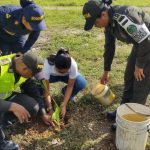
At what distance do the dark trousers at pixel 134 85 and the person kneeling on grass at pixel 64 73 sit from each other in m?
0.69

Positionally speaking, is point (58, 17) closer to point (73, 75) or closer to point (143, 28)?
point (73, 75)

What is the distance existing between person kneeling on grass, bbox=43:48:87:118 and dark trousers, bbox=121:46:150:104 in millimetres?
685

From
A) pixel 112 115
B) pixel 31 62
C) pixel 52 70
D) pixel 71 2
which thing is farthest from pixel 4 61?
pixel 71 2

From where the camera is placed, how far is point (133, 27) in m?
4.14

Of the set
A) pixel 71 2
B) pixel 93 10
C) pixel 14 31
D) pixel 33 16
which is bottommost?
pixel 71 2

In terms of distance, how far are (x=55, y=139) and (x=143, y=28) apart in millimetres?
1790

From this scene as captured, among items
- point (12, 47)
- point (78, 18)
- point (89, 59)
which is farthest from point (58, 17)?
point (12, 47)

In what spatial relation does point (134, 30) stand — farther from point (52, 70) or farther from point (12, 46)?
point (12, 46)

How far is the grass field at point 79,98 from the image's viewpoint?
4684 mm

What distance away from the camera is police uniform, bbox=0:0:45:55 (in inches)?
204

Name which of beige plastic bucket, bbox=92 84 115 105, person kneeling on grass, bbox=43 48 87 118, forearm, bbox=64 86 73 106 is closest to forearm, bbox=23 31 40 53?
person kneeling on grass, bbox=43 48 87 118

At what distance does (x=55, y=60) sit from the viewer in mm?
4711

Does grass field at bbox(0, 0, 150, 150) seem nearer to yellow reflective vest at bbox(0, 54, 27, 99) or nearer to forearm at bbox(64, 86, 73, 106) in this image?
forearm at bbox(64, 86, 73, 106)

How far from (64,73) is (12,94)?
762 mm
